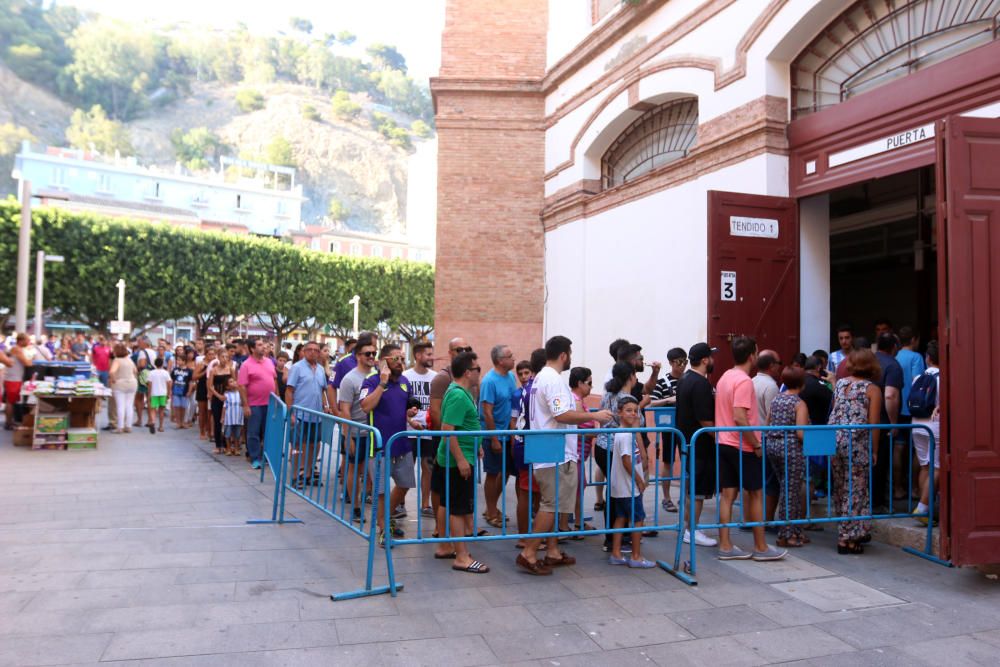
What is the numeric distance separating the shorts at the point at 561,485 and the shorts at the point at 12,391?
1180 cm

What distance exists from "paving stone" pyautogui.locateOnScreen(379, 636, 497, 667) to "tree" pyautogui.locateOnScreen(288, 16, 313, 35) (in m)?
205

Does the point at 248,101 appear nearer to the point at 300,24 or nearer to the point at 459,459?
the point at 300,24

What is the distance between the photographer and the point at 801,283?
944 centimetres

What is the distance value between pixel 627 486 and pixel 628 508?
19 centimetres

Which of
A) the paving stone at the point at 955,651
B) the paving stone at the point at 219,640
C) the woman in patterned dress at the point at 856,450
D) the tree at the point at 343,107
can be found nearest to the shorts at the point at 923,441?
the woman in patterned dress at the point at 856,450

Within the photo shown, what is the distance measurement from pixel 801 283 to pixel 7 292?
3319 centimetres

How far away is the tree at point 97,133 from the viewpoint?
369 feet

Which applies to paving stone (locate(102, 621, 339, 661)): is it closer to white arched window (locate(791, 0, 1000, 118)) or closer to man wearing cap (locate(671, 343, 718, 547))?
man wearing cap (locate(671, 343, 718, 547))

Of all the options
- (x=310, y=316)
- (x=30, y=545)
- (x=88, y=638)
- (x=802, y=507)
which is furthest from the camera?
(x=310, y=316)

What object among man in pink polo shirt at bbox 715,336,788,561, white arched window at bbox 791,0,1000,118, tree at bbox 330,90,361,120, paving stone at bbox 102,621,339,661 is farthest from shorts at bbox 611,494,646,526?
tree at bbox 330,90,361,120

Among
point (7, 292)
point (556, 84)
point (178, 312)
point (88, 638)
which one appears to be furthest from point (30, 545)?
point (178, 312)

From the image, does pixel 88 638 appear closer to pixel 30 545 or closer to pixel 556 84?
pixel 30 545

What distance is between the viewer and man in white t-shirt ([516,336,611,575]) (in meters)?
5.57

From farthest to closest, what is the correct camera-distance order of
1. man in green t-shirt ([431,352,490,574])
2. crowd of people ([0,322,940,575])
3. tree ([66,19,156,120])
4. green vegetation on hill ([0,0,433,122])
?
tree ([66,19,156,120]) < green vegetation on hill ([0,0,433,122]) < crowd of people ([0,322,940,575]) < man in green t-shirt ([431,352,490,574])
